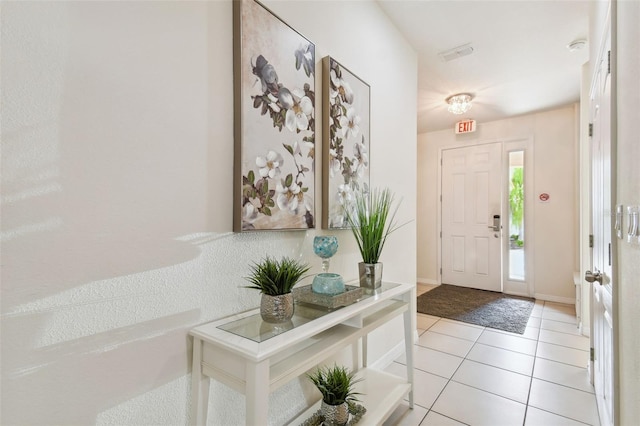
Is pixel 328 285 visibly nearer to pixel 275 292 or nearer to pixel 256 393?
pixel 275 292

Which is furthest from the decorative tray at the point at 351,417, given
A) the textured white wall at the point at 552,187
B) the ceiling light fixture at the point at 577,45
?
the textured white wall at the point at 552,187

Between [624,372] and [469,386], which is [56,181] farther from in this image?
[469,386]

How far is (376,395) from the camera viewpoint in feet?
5.50

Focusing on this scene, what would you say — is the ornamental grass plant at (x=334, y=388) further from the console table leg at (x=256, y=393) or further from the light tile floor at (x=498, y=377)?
the console table leg at (x=256, y=393)

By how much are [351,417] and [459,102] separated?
11.7 ft

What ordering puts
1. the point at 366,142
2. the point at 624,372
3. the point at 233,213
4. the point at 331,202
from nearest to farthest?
1. the point at 624,372
2. the point at 233,213
3. the point at 331,202
4. the point at 366,142

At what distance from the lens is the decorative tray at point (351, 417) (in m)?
1.44

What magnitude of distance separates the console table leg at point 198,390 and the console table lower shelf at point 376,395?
1.86 ft

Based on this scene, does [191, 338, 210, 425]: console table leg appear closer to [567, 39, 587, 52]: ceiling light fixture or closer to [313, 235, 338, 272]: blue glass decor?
[313, 235, 338, 272]: blue glass decor

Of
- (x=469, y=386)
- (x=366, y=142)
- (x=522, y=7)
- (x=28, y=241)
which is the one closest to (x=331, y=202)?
(x=366, y=142)

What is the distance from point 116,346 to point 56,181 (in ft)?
1.67

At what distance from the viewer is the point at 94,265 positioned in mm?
879

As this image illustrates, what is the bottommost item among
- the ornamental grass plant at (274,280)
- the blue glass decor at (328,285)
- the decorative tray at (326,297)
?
the decorative tray at (326,297)

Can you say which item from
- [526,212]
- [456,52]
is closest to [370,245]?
[456,52]
